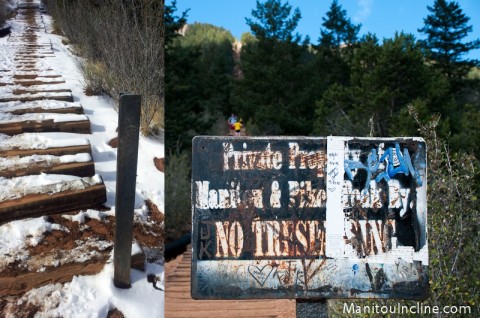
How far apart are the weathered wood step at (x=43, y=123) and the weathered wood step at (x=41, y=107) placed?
0.02 m

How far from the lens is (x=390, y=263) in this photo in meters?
1.32

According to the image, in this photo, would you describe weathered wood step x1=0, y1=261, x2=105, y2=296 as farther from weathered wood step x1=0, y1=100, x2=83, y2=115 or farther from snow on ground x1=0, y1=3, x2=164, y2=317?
weathered wood step x1=0, y1=100, x2=83, y2=115

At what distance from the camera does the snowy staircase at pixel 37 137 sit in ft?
6.27

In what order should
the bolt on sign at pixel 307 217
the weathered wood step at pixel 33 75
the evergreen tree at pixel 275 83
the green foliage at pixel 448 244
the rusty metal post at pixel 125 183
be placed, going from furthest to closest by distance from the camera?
the evergreen tree at pixel 275 83 → the green foliage at pixel 448 244 → the weathered wood step at pixel 33 75 → the rusty metal post at pixel 125 183 → the bolt on sign at pixel 307 217

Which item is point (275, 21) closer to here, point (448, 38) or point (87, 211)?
point (448, 38)

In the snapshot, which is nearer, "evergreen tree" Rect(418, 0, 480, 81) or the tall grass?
the tall grass

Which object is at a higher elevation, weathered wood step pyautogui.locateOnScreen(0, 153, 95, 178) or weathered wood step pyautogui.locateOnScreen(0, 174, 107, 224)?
weathered wood step pyautogui.locateOnScreen(0, 153, 95, 178)

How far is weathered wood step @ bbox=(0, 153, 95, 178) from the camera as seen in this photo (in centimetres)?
191

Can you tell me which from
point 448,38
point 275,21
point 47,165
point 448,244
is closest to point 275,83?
Result: point 275,21

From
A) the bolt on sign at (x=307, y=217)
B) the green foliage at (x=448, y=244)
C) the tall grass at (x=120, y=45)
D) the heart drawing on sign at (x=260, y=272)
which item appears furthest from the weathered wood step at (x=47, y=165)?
the green foliage at (x=448, y=244)

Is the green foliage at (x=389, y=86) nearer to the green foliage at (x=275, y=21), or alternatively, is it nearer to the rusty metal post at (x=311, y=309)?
the green foliage at (x=275, y=21)

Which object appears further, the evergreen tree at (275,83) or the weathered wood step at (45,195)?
the evergreen tree at (275,83)

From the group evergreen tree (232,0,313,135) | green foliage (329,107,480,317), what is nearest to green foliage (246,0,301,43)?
evergreen tree (232,0,313,135)

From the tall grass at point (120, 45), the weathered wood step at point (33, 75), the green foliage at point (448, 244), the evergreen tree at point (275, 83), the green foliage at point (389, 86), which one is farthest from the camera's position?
the evergreen tree at point (275, 83)
